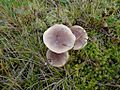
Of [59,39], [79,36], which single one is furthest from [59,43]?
[79,36]

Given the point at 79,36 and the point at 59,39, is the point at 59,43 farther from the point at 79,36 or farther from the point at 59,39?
the point at 79,36

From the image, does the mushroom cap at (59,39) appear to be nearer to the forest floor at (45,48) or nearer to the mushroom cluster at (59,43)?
the mushroom cluster at (59,43)

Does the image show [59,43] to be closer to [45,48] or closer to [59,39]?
[59,39]

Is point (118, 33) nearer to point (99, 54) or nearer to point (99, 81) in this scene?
point (99, 54)

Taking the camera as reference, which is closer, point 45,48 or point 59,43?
point 59,43

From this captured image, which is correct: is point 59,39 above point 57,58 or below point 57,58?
above

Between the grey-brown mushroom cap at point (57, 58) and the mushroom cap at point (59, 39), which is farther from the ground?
the mushroom cap at point (59, 39)

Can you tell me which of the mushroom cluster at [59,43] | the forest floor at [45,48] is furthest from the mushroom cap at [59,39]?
the forest floor at [45,48]
